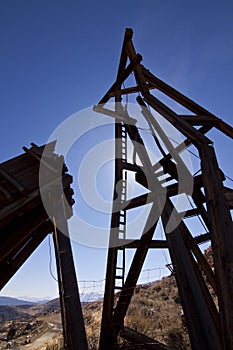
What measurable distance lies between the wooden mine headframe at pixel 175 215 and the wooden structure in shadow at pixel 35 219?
168 centimetres

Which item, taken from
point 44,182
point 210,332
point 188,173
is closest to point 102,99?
point 188,173

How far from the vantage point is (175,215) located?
559 cm

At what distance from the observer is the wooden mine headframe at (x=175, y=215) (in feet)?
11.5

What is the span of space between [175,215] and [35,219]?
2.86 meters

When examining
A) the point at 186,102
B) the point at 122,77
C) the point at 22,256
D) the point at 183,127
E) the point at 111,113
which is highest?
the point at 122,77

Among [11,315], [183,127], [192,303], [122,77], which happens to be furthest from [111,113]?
[11,315]

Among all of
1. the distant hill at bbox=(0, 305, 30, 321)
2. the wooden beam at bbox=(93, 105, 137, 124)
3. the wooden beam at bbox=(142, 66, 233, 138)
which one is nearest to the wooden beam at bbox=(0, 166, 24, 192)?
the wooden beam at bbox=(142, 66, 233, 138)

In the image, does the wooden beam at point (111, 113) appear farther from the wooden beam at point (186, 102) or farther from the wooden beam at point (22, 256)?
the wooden beam at point (22, 256)

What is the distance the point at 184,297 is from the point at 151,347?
12.1 feet

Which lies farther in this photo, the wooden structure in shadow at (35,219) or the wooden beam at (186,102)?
the wooden beam at (186,102)

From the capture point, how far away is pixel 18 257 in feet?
16.9

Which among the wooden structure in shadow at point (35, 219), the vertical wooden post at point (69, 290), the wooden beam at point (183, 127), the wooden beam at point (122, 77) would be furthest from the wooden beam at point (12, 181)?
the wooden beam at point (122, 77)

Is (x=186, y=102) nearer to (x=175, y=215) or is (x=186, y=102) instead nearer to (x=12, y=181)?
(x=175, y=215)

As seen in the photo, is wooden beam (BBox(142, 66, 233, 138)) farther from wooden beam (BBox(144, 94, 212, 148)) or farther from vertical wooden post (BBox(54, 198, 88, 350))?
vertical wooden post (BBox(54, 198, 88, 350))
